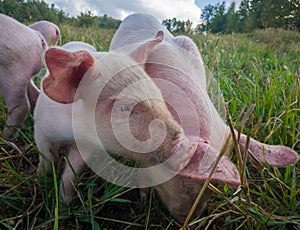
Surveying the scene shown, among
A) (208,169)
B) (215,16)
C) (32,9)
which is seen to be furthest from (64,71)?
(215,16)

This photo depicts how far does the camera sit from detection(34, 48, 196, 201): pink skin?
3.01 ft

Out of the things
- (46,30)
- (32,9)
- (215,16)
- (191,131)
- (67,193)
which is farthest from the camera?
(215,16)

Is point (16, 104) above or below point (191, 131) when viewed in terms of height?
below

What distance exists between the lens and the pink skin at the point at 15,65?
5.78ft

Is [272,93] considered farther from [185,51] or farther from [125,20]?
[125,20]

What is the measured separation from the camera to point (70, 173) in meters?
1.26

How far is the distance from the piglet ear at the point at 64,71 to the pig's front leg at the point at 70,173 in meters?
0.27

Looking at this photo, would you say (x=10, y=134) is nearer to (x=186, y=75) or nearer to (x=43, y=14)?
(x=186, y=75)

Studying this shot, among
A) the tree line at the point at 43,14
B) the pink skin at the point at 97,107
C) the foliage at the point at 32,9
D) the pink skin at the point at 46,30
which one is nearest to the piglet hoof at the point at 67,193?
the pink skin at the point at 97,107

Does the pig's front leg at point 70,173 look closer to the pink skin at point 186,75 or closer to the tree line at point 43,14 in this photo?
the pink skin at point 186,75

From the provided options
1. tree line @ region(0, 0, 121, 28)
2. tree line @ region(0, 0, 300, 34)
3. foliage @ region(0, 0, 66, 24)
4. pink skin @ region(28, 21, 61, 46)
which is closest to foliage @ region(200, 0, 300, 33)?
tree line @ region(0, 0, 300, 34)

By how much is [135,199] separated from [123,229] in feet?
0.57

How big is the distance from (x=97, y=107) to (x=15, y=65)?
0.95m

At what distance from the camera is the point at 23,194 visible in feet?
4.22
